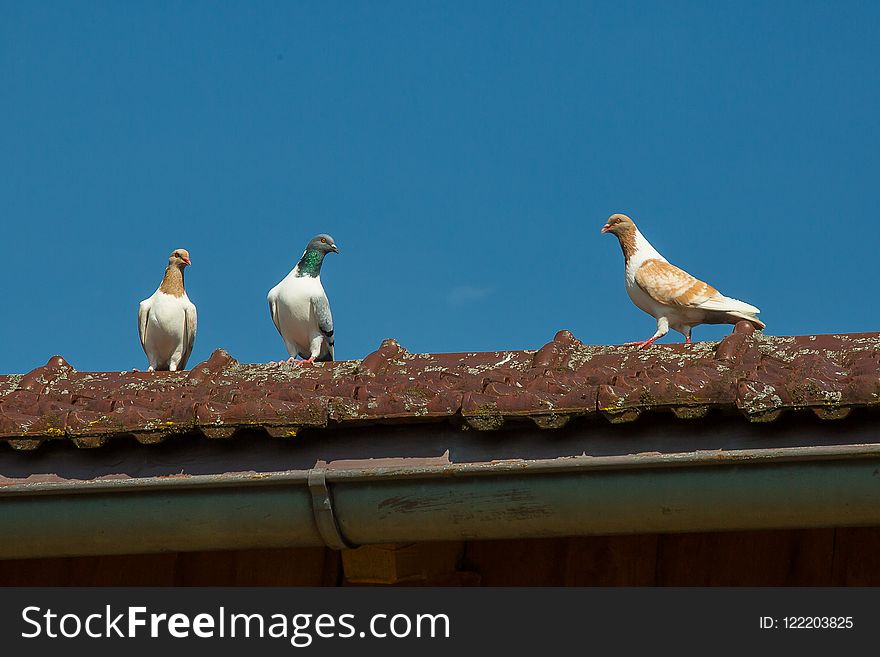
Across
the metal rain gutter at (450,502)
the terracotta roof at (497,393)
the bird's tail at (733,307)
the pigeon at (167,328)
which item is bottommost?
the metal rain gutter at (450,502)

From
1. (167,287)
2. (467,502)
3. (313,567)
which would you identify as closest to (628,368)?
(467,502)

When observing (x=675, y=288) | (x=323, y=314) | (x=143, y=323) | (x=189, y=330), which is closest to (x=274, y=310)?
(x=323, y=314)

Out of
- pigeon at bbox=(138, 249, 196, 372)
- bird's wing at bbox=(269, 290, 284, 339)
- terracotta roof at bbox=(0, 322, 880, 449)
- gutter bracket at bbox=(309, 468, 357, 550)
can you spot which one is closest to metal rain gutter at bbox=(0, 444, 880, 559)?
gutter bracket at bbox=(309, 468, 357, 550)

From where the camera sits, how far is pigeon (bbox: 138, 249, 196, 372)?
733 cm

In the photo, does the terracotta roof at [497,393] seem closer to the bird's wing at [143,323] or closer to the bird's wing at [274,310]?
the bird's wing at [143,323]

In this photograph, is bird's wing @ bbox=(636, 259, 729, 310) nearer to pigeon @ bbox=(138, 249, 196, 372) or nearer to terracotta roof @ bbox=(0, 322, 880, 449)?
terracotta roof @ bbox=(0, 322, 880, 449)

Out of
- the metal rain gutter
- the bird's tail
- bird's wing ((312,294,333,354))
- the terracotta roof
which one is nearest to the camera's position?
the metal rain gutter

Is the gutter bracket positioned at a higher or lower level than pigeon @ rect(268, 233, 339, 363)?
lower

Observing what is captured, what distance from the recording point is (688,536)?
3570 mm

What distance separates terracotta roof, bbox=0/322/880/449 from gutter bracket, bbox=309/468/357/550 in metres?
0.20

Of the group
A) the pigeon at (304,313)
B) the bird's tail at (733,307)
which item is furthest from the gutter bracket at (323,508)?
the pigeon at (304,313)

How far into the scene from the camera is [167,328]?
24.1ft

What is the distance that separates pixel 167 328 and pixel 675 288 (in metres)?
3.03

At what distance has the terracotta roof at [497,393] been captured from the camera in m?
3.10
